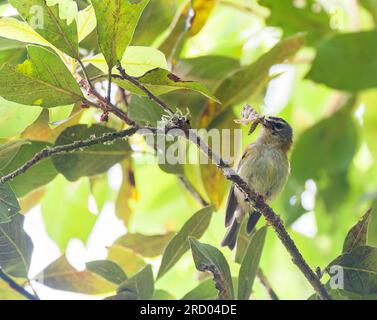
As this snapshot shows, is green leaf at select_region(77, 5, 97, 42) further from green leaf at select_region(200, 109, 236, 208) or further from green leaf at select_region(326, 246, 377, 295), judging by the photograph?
green leaf at select_region(326, 246, 377, 295)

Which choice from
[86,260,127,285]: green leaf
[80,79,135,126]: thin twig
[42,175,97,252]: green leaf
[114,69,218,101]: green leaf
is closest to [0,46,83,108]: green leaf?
[80,79,135,126]: thin twig

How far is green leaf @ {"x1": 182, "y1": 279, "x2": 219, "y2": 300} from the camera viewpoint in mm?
2449

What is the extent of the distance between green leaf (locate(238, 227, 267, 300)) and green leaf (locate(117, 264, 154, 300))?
1.03ft

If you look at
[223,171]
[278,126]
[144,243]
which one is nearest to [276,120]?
[278,126]

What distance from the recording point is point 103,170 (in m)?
2.80

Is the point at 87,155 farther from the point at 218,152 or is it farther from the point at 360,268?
the point at 360,268

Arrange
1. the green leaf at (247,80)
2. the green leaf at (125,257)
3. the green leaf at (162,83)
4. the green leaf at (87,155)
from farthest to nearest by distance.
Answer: the green leaf at (247,80), the green leaf at (125,257), the green leaf at (87,155), the green leaf at (162,83)

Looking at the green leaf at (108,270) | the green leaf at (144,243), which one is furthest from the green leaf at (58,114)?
the green leaf at (144,243)

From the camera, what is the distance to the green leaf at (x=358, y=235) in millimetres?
2215

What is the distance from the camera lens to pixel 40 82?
2.00 m

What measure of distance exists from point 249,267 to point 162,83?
2.46ft

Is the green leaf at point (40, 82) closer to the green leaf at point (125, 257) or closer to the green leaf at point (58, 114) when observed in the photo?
the green leaf at point (58, 114)

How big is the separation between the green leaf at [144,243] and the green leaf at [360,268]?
2.95ft
